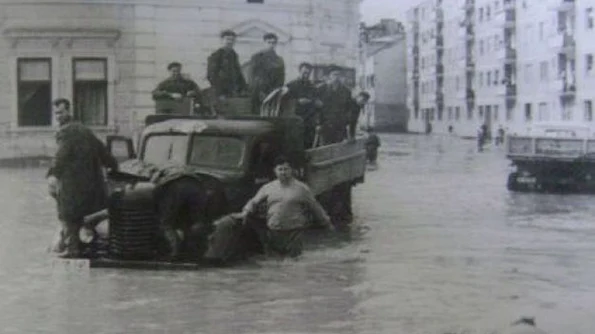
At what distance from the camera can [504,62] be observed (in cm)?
1666

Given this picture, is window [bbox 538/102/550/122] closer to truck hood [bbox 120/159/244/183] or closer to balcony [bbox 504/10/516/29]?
balcony [bbox 504/10/516/29]

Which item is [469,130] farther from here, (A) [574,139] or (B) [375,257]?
(B) [375,257]

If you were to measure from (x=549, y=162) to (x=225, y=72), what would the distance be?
9.01m

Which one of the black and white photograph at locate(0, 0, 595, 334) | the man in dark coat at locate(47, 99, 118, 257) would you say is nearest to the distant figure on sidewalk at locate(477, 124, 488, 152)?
the black and white photograph at locate(0, 0, 595, 334)

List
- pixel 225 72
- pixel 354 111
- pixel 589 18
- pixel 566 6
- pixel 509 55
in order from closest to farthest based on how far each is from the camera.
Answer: pixel 589 18, pixel 225 72, pixel 566 6, pixel 509 55, pixel 354 111

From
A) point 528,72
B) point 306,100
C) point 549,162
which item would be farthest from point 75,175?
point 549,162

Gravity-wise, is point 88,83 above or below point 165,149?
above

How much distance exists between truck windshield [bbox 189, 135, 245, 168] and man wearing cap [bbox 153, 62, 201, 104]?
1891 millimetres

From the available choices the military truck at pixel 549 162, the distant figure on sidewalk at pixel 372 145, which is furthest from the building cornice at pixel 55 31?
the military truck at pixel 549 162

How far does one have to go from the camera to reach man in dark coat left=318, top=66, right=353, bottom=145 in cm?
1666

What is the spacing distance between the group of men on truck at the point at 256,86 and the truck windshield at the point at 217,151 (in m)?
1.91

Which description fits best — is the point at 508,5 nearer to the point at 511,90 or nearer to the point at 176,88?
the point at 511,90

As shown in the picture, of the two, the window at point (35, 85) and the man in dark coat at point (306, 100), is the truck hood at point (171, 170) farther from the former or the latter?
the window at point (35, 85)

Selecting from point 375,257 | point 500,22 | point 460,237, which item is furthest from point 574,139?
point 375,257
